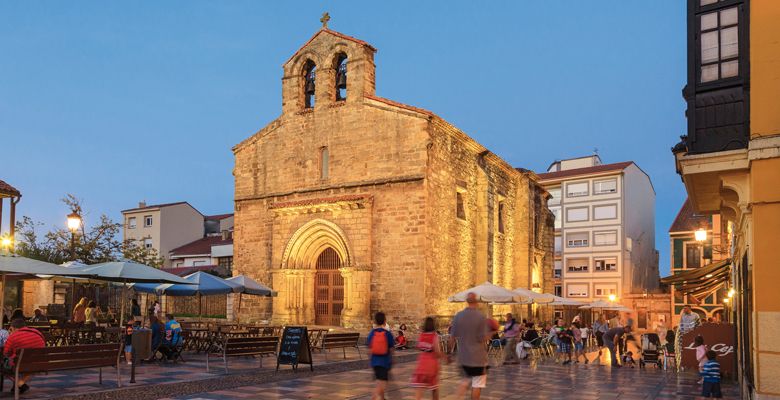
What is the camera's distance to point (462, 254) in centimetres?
2673

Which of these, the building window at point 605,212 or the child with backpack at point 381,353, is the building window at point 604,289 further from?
the child with backpack at point 381,353

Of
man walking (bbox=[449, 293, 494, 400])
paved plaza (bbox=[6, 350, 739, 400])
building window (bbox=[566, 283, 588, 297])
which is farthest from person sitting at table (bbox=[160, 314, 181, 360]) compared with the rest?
building window (bbox=[566, 283, 588, 297])

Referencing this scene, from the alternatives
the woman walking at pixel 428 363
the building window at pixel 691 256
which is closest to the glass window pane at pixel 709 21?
the woman walking at pixel 428 363

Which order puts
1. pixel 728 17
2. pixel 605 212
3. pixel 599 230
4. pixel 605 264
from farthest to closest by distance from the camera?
pixel 599 230, pixel 605 212, pixel 605 264, pixel 728 17

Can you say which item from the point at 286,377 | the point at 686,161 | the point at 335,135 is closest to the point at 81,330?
the point at 286,377

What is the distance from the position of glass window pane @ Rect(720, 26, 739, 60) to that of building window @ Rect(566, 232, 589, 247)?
159 feet

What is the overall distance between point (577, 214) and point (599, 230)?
2.37 meters

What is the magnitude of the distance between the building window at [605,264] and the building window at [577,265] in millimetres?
872

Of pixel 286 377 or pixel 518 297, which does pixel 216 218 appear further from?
pixel 286 377

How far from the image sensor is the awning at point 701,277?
16.1 meters

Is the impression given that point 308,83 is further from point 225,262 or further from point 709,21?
point 225,262

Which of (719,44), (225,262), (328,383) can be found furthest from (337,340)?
(225,262)

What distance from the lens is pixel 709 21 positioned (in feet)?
31.6

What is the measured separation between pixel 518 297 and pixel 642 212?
42153mm
